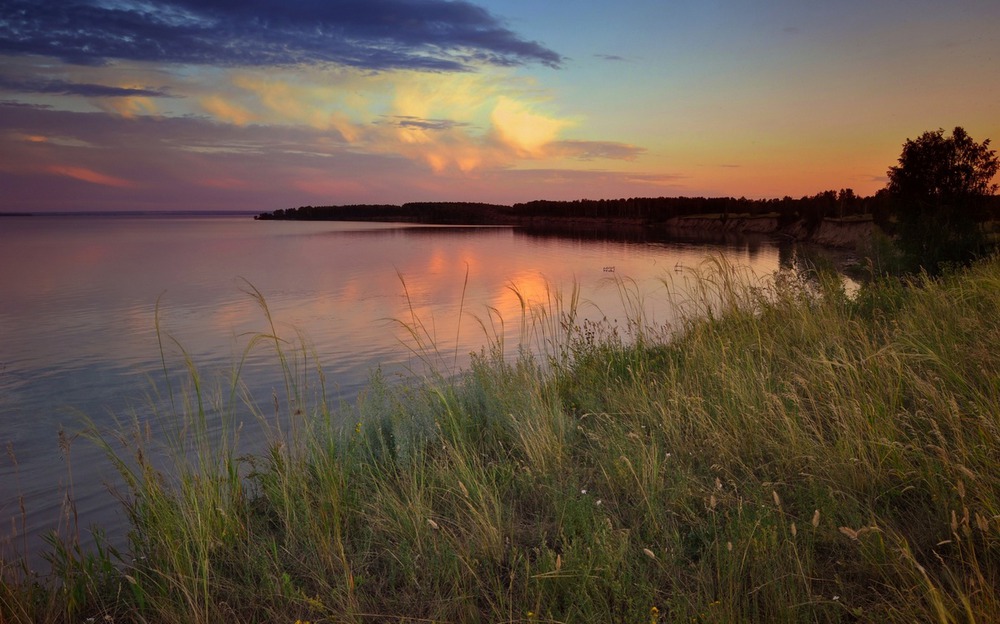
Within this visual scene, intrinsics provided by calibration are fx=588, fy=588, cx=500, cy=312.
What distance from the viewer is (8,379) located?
907 centimetres

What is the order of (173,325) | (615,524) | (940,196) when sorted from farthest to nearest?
1. (940,196)
2. (173,325)
3. (615,524)

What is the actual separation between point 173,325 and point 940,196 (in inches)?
891

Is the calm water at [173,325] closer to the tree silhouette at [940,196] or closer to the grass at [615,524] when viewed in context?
the grass at [615,524]

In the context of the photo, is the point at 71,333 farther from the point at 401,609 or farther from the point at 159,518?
the point at 401,609

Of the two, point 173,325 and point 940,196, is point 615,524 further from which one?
point 940,196

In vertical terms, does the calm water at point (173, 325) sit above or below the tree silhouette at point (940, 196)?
below

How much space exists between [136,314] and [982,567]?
55.3 ft

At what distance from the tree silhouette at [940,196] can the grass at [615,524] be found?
1382cm

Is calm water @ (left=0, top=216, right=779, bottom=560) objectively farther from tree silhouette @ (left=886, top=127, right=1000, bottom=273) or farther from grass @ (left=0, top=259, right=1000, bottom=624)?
tree silhouette @ (left=886, top=127, right=1000, bottom=273)

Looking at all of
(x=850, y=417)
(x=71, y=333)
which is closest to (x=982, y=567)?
(x=850, y=417)

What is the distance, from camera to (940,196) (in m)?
18.8

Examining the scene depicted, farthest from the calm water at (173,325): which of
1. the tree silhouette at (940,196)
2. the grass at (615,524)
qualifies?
the tree silhouette at (940,196)

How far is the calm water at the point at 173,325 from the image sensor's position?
6.18 meters

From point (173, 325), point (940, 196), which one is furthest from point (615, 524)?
point (940, 196)
